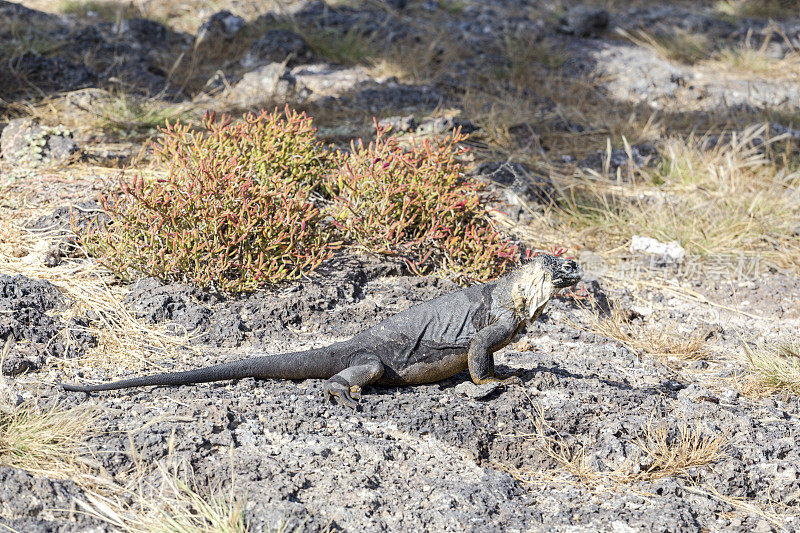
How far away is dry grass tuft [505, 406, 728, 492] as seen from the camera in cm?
358

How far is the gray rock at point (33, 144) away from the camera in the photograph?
6.27 m

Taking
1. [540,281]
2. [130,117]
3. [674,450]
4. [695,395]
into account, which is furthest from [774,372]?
[130,117]

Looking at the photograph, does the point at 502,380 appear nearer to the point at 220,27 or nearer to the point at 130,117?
the point at 130,117

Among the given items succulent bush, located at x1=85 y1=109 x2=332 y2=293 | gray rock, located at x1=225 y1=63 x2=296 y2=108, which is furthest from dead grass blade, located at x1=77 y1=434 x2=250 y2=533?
gray rock, located at x1=225 y1=63 x2=296 y2=108

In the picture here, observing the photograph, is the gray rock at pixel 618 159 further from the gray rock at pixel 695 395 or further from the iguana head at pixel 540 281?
the iguana head at pixel 540 281

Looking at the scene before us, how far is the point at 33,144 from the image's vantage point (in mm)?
6293

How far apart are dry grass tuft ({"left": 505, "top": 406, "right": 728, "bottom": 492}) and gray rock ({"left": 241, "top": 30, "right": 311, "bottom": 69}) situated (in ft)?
23.4

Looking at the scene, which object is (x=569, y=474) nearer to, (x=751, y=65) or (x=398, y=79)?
(x=398, y=79)

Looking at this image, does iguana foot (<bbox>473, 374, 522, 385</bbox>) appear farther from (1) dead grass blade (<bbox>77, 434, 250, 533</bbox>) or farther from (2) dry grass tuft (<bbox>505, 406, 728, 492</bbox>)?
(1) dead grass blade (<bbox>77, 434, 250, 533</bbox>)

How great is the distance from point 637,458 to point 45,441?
105 inches

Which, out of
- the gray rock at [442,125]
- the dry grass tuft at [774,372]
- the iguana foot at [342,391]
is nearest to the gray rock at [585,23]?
the gray rock at [442,125]

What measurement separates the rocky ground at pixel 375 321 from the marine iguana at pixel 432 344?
0.11 m

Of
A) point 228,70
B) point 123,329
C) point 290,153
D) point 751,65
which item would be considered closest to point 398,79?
point 228,70

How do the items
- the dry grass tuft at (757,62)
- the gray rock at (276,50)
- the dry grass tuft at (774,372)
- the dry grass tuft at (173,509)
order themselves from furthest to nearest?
the dry grass tuft at (757,62)
the gray rock at (276,50)
the dry grass tuft at (774,372)
the dry grass tuft at (173,509)
